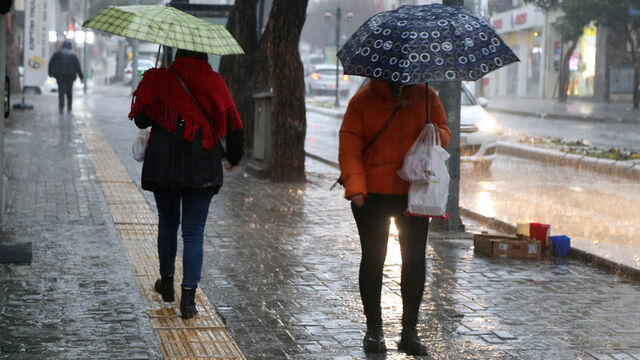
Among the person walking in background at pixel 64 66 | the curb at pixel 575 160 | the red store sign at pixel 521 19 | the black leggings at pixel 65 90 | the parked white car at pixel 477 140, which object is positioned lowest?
the curb at pixel 575 160

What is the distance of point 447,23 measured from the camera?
17.8 ft

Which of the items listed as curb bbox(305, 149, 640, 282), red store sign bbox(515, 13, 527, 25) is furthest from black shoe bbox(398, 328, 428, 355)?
red store sign bbox(515, 13, 527, 25)

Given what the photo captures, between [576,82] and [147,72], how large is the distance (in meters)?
51.7

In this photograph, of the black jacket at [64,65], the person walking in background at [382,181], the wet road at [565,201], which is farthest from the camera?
the black jacket at [64,65]

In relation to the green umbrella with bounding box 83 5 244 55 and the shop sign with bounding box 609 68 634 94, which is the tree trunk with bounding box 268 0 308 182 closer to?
the green umbrella with bounding box 83 5 244 55

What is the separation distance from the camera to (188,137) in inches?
235

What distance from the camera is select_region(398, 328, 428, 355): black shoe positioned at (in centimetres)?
557

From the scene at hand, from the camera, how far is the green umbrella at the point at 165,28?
19.2ft

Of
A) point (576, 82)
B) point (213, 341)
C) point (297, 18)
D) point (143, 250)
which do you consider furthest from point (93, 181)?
point (576, 82)

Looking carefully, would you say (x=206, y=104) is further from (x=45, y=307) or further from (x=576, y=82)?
Answer: (x=576, y=82)

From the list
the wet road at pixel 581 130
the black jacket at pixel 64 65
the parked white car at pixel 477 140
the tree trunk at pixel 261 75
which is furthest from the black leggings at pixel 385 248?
the black jacket at pixel 64 65

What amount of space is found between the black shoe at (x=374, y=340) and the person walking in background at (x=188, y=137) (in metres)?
1.19

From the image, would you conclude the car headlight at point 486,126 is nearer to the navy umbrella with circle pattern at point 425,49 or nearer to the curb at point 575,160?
the curb at point 575,160

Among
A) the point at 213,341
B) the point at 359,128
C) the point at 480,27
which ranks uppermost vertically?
the point at 480,27
